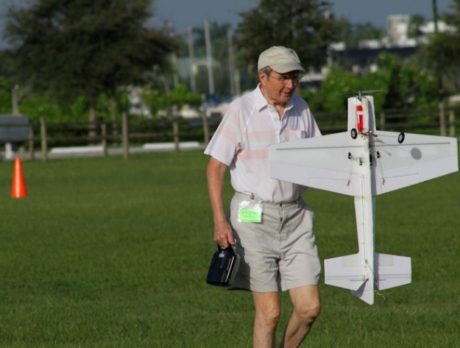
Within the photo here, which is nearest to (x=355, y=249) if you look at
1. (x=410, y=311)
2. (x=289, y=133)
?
(x=410, y=311)

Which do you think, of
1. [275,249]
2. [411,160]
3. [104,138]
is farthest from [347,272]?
[104,138]

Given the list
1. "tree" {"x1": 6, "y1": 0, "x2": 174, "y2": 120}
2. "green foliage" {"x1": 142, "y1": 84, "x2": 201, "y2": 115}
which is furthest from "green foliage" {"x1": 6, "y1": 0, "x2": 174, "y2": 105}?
"green foliage" {"x1": 142, "y1": 84, "x2": 201, "y2": 115}

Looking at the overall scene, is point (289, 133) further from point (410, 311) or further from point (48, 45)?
point (48, 45)

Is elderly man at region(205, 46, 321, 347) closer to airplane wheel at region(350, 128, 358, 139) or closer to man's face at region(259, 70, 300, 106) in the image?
man's face at region(259, 70, 300, 106)

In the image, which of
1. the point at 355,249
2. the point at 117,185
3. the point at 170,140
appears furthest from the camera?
the point at 170,140

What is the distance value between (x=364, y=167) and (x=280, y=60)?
759 mm

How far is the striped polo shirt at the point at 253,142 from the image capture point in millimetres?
8047

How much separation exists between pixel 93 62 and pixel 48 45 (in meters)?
2.11

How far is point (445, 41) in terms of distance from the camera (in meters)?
60.2

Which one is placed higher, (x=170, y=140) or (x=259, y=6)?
(x=259, y=6)

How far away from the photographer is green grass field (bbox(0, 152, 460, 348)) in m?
10.6

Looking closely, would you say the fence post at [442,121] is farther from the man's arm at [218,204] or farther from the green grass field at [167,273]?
the man's arm at [218,204]

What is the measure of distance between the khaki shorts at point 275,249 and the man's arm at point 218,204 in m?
0.13

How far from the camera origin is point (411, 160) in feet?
26.1
